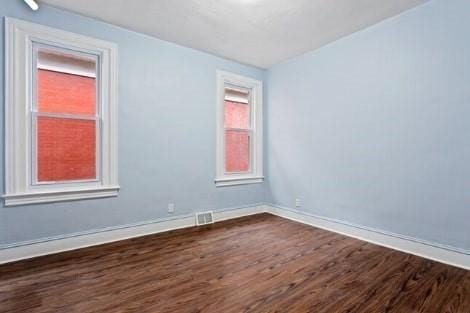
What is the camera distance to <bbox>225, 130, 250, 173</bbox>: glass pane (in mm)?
4297

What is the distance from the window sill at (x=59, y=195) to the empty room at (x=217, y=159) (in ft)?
0.07

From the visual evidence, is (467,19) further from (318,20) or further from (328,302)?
(328,302)

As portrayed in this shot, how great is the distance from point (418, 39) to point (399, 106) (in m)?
0.72

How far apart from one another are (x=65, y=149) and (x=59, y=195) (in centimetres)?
53

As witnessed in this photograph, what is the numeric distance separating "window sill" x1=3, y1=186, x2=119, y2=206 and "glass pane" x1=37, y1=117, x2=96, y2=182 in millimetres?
195

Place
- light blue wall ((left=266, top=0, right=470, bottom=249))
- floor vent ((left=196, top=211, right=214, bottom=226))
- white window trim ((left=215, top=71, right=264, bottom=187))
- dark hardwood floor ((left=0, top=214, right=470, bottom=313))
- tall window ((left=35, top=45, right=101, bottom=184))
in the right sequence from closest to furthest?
dark hardwood floor ((left=0, top=214, right=470, bottom=313)) < light blue wall ((left=266, top=0, right=470, bottom=249)) < tall window ((left=35, top=45, right=101, bottom=184)) < floor vent ((left=196, top=211, right=214, bottom=226)) < white window trim ((left=215, top=71, right=264, bottom=187))

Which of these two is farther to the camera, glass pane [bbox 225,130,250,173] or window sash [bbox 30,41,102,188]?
glass pane [bbox 225,130,250,173]

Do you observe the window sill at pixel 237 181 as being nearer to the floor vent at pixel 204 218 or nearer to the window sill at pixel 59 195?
the floor vent at pixel 204 218

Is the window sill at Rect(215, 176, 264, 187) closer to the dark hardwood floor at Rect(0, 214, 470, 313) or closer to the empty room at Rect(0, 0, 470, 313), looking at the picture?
the empty room at Rect(0, 0, 470, 313)

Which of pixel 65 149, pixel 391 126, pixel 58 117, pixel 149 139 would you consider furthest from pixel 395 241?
pixel 58 117

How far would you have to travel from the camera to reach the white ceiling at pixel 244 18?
8.60 feet

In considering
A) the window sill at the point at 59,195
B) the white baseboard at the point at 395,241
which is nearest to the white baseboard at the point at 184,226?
the white baseboard at the point at 395,241

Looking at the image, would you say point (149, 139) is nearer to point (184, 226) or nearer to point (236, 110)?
point (184, 226)

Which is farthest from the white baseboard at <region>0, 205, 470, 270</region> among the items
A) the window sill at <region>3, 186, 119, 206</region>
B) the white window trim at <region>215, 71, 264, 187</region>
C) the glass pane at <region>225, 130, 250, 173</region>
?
the glass pane at <region>225, 130, 250, 173</region>
